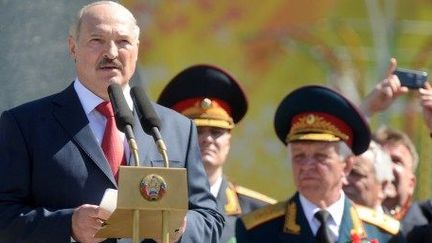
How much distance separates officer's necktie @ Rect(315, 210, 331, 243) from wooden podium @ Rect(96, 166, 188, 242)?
217cm

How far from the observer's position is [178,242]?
488 centimetres

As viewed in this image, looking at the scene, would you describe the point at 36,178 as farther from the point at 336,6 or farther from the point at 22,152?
the point at 336,6

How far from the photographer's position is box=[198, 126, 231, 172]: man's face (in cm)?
706

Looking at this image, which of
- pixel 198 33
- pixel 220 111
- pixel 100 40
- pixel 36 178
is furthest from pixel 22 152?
pixel 198 33

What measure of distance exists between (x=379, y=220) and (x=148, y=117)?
2.53 metres

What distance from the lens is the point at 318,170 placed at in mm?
6723

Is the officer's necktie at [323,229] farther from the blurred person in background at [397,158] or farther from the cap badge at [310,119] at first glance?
the blurred person in background at [397,158]

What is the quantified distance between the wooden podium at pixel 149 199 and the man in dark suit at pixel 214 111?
2.53 metres

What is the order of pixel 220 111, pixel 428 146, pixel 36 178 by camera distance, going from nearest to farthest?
pixel 36 178
pixel 220 111
pixel 428 146

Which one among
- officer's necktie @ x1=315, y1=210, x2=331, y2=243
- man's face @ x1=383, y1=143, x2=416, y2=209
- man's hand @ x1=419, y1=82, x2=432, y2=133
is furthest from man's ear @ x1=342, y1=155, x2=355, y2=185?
man's face @ x1=383, y1=143, x2=416, y2=209

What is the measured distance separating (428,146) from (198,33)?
1.51 m

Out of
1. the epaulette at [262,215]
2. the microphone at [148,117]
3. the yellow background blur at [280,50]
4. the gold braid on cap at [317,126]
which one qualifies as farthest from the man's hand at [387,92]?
the microphone at [148,117]

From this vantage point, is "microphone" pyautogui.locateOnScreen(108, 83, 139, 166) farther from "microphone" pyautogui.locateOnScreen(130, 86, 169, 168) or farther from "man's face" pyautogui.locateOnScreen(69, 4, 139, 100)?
"man's face" pyautogui.locateOnScreen(69, 4, 139, 100)

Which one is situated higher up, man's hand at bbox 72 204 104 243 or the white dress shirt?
the white dress shirt
